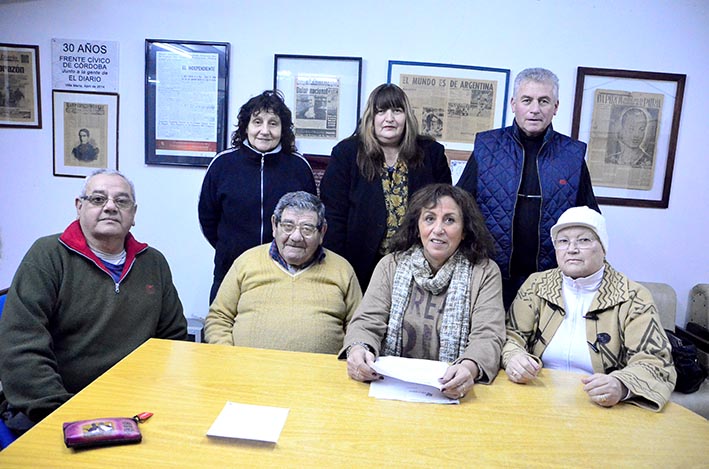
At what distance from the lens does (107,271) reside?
1731 mm

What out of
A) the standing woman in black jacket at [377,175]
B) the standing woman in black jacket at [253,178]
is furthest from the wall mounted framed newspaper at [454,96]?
the standing woman in black jacket at [253,178]

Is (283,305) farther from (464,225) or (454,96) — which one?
(454,96)

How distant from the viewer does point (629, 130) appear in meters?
2.95

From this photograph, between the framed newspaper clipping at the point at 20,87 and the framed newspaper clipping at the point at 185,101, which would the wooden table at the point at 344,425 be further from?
the framed newspaper clipping at the point at 20,87

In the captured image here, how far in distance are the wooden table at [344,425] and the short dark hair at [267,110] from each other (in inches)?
48.6

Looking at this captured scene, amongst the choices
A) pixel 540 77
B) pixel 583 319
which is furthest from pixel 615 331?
pixel 540 77

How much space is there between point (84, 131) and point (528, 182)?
8.36 ft

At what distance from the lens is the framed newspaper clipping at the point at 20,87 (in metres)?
2.95

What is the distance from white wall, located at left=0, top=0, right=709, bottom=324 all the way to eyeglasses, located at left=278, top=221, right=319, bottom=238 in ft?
4.20

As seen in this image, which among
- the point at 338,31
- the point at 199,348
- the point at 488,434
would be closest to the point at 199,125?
the point at 338,31

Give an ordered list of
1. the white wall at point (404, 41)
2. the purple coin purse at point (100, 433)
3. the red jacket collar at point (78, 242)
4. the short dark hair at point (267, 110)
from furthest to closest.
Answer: the white wall at point (404, 41)
the short dark hair at point (267, 110)
the red jacket collar at point (78, 242)
the purple coin purse at point (100, 433)

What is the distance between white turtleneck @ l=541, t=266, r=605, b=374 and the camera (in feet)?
5.53

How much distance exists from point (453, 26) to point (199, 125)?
159 cm

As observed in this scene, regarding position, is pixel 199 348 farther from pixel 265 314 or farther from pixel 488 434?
pixel 488 434
